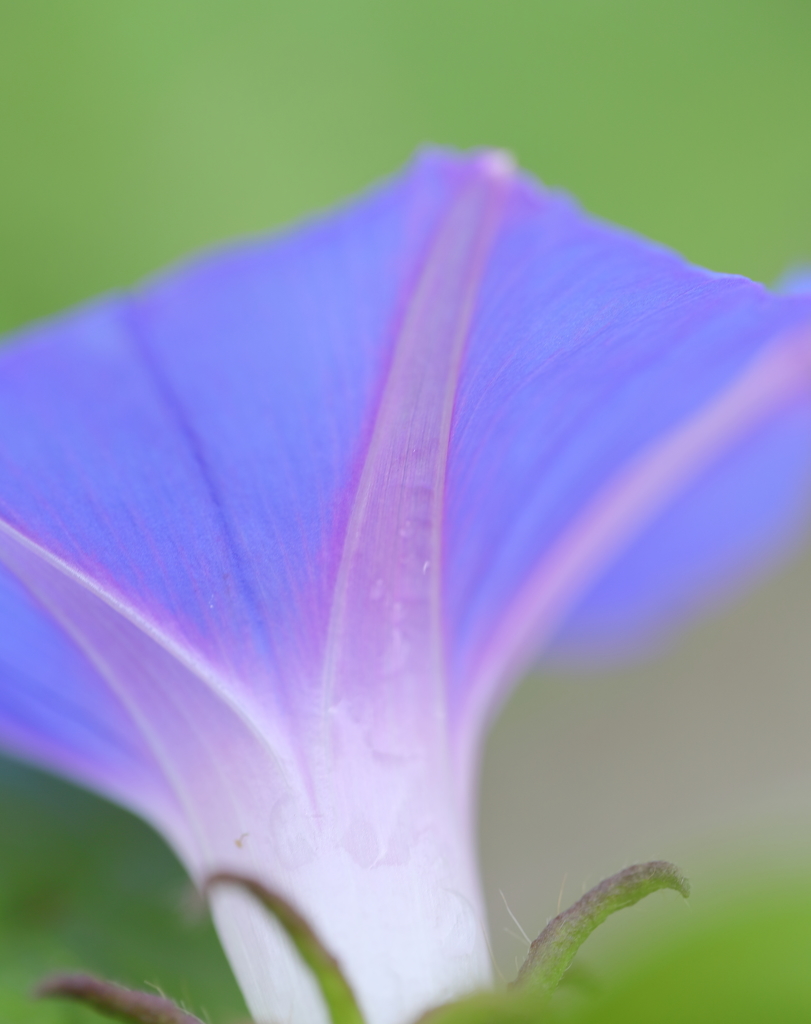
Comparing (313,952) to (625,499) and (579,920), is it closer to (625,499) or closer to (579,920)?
(579,920)

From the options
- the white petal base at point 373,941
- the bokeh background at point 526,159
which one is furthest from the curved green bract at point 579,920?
the bokeh background at point 526,159

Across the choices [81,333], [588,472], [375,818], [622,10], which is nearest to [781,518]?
[588,472]

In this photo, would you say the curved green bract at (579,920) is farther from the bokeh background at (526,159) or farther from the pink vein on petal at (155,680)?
the bokeh background at (526,159)

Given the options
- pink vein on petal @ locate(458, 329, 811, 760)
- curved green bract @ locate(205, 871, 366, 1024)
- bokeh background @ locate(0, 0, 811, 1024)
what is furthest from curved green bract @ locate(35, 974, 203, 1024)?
bokeh background @ locate(0, 0, 811, 1024)

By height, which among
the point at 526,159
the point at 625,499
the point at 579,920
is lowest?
the point at 579,920

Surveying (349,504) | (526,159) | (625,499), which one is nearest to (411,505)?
(349,504)

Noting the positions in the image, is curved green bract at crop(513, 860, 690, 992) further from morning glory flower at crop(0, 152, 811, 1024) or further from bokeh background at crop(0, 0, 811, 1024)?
bokeh background at crop(0, 0, 811, 1024)
